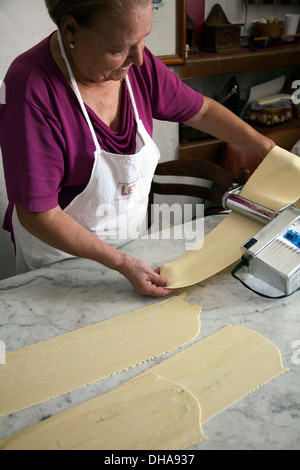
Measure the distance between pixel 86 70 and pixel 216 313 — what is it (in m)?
0.68

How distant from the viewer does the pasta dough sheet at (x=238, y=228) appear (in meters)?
1.11

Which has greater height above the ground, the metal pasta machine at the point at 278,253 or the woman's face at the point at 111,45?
the woman's face at the point at 111,45

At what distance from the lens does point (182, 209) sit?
276cm

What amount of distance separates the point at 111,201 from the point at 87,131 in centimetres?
24

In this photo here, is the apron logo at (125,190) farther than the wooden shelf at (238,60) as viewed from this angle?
No

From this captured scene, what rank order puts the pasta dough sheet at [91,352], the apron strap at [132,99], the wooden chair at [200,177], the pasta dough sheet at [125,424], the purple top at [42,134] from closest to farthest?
1. the pasta dough sheet at [125,424]
2. the pasta dough sheet at [91,352]
3. the purple top at [42,134]
4. the apron strap at [132,99]
5. the wooden chair at [200,177]

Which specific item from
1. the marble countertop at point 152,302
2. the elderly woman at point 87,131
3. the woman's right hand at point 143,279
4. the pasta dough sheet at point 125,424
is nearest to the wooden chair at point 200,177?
the elderly woman at point 87,131

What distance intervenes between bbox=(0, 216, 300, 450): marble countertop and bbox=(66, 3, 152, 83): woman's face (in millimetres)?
532

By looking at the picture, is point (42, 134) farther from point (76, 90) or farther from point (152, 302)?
point (152, 302)

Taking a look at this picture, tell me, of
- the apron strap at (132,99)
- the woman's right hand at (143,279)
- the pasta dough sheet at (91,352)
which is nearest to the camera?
the pasta dough sheet at (91,352)

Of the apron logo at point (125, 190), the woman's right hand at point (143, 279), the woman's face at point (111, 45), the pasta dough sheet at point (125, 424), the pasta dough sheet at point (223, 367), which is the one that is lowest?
the pasta dough sheet at point (125, 424)

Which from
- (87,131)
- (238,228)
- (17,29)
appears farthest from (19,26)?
(238,228)

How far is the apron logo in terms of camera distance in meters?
1.23

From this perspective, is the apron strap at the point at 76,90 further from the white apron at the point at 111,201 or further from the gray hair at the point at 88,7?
the gray hair at the point at 88,7
